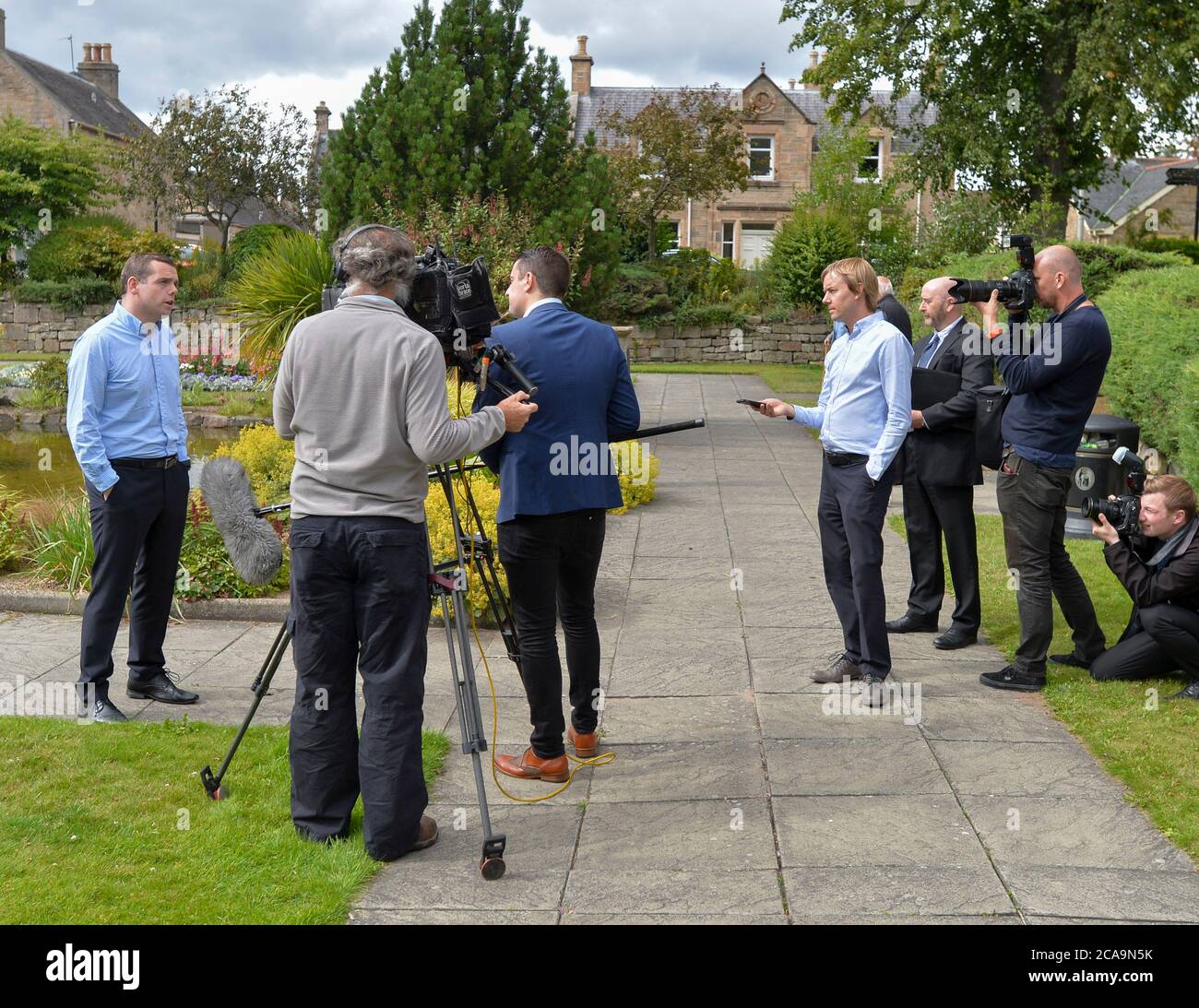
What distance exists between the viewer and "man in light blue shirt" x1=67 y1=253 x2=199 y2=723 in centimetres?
562

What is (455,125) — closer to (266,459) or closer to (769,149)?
(266,459)

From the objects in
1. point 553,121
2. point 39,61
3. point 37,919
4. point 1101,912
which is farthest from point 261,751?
point 39,61

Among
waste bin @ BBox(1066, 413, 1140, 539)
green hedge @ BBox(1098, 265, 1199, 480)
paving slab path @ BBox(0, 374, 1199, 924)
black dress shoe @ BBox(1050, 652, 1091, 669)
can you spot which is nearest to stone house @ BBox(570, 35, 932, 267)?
green hedge @ BBox(1098, 265, 1199, 480)

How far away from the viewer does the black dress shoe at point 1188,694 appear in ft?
19.0

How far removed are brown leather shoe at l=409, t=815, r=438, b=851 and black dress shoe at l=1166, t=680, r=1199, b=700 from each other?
12.0 feet

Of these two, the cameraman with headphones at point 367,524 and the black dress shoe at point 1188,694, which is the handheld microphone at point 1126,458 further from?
the cameraman with headphones at point 367,524

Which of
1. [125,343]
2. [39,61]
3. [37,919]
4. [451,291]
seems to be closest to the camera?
[37,919]

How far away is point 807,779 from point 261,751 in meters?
2.29

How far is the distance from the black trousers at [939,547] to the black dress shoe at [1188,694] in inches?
50.4

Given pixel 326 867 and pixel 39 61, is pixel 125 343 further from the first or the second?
pixel 39 61

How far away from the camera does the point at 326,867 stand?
13.3 feet

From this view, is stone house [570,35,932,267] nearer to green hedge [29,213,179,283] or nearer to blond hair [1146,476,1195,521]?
green hedge [29,213,179,283]

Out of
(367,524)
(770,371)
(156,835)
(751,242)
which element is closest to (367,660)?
(367,524)

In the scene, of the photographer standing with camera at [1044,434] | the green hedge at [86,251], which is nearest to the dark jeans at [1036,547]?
the photographer standing with camera at [1044,434]
